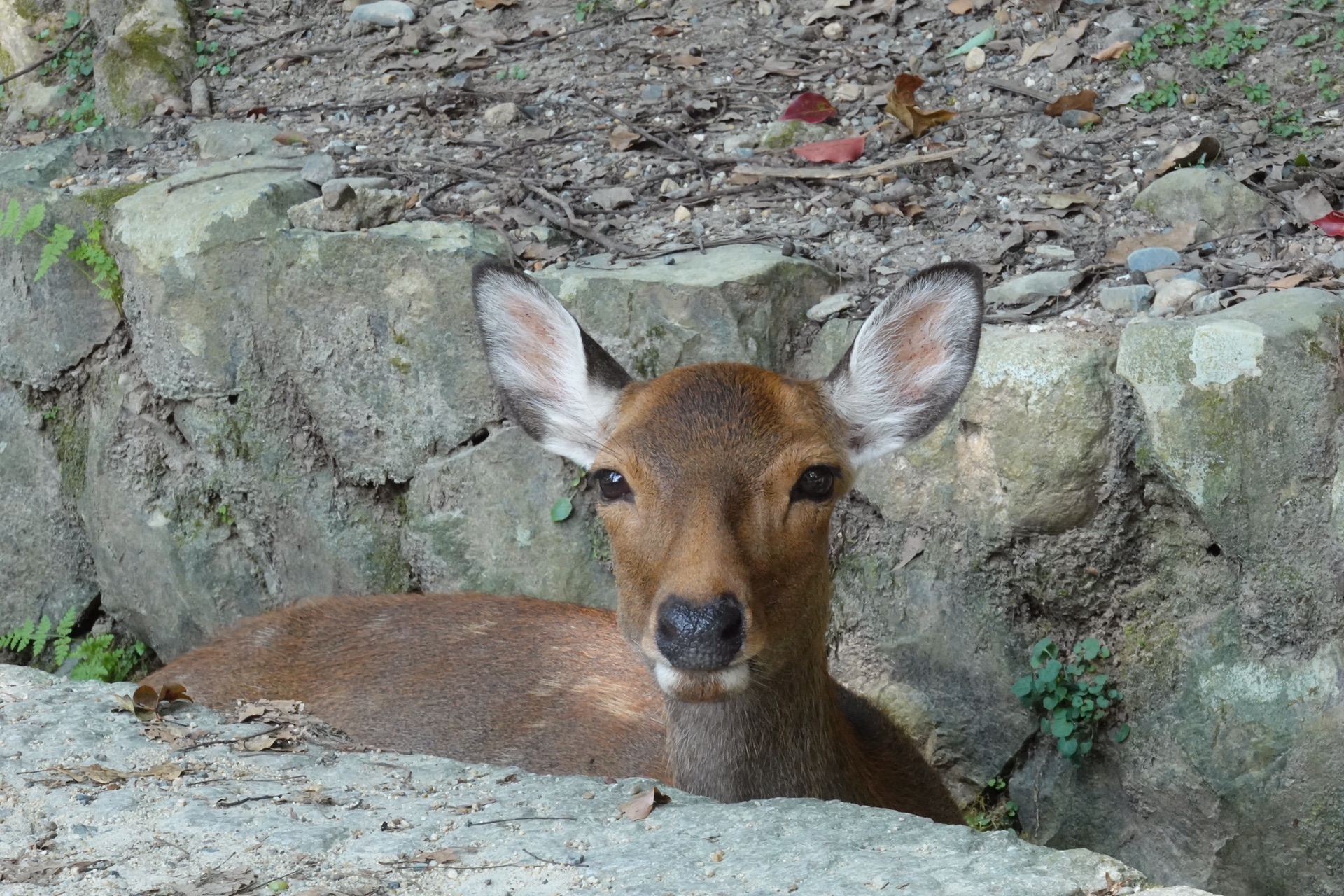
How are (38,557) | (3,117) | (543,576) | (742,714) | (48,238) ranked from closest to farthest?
1. (742,714)
2. (543,576)
3. (48,238)
4. (38,557)
5. (3,117)

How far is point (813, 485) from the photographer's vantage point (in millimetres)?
4375

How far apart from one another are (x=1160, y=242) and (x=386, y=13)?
189 inches

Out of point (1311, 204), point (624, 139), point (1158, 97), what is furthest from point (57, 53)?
point (1311, 204)

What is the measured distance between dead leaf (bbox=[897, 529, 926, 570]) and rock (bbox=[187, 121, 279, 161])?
404 cm

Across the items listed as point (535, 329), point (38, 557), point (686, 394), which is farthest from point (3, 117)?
point (686, 394)

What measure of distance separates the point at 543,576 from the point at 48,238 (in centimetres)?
330

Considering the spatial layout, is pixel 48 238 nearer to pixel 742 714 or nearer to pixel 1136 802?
pixel 742 714

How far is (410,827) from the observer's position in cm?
368

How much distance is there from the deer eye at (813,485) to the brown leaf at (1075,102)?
3220mm

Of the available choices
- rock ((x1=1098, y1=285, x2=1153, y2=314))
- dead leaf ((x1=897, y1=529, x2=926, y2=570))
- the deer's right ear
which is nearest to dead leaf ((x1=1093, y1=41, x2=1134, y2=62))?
rock ((x1=1098, y1=285, x2=1153, y2=314))

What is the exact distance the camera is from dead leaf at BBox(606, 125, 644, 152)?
24.1 feet

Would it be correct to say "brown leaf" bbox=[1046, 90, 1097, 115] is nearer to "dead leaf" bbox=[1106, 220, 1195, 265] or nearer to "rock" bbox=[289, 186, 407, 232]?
"dead leaf" bbox=[1106, 220, 1195, 265]

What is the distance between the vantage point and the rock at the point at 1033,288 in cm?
582

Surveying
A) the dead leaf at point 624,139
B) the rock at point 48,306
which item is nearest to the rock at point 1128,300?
the dead leaf at point 624,139
